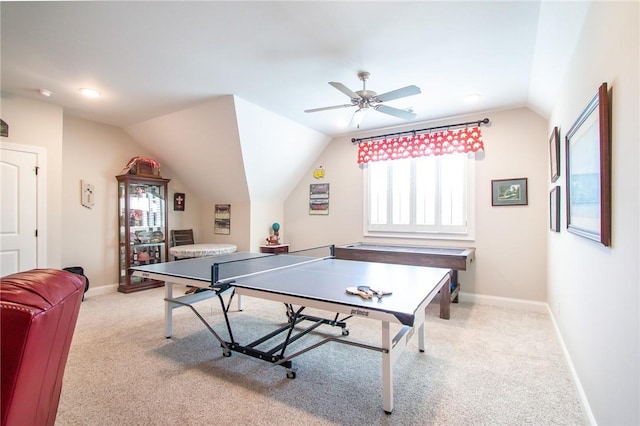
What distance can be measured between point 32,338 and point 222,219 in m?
4.95

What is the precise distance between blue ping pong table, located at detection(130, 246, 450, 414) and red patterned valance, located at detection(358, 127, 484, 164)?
2238 mm

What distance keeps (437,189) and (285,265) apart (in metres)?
2.68

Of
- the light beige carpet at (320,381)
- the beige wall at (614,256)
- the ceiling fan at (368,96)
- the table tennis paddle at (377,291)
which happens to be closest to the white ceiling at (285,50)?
the ceiling fan at (368,96)

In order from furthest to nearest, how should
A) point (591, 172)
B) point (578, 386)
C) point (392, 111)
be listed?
→ 1. point (392, 111)
2. point (578, 386)
3. point (591, 172)

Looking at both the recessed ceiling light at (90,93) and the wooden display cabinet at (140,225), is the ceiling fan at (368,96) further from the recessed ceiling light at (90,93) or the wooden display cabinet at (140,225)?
the wooden display cabinet at (140,225)

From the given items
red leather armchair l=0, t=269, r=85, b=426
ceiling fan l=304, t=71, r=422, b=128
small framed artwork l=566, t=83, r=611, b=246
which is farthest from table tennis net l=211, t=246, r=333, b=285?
small framed artwork l=566, t=83, r=611, b=246

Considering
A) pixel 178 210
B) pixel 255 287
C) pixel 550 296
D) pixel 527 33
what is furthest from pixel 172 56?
pixel 550 296

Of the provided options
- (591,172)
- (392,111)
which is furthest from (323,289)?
(392,111)

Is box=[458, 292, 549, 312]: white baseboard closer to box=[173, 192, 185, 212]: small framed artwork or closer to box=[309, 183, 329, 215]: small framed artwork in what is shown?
box=[309, 183, 329, 215]: small framed artwork

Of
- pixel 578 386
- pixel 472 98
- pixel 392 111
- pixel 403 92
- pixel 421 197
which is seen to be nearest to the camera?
pixel 578 386

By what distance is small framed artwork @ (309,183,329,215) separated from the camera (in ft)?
17.9

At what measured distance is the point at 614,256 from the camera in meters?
1.37

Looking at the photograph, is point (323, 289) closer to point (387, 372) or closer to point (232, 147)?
point (387, 372)

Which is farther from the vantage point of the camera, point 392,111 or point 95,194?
point 95,194
